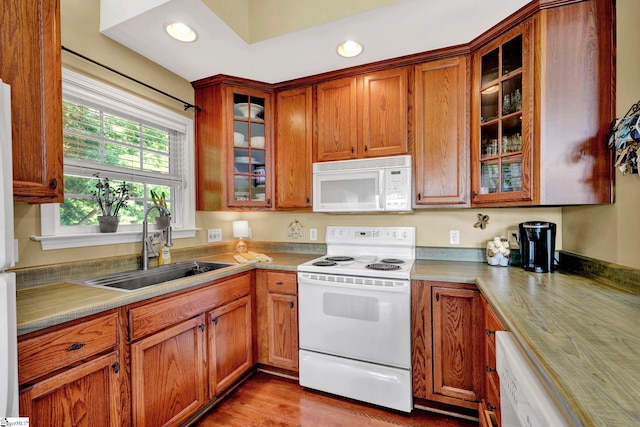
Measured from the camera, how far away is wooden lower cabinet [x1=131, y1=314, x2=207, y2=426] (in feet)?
4.66

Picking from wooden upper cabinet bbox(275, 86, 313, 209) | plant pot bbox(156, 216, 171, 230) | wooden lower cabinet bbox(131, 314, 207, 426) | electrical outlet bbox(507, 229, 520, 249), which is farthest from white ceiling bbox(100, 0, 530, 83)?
wooden lower cabinet bbox(131, 314, 207, 426)

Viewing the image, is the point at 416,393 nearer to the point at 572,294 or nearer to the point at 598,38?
the point at 572,294

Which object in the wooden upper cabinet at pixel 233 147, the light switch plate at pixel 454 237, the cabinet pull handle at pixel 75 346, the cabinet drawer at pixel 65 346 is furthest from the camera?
the wooden upper cabinet at pixel 233 147

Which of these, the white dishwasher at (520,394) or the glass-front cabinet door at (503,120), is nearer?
the white dishwasher at (520,394)

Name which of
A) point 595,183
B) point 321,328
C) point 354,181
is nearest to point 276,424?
point 321,328

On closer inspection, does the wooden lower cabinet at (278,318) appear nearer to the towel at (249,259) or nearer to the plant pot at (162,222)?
the towel at (249,259)

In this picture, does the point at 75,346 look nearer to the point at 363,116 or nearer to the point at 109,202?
the point at 109,202

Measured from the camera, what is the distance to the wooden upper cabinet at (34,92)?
110cm

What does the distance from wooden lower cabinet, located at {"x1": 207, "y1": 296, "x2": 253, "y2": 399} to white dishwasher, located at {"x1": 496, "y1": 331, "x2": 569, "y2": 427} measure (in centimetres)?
159

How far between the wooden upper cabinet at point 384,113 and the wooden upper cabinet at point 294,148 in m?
0.47

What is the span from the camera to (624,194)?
1.39 m

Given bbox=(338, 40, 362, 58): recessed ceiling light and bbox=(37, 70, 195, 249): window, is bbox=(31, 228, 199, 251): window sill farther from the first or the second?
bbox=(338, 40, 362, 58): recessed ceiling light

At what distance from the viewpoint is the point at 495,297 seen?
1.31 m

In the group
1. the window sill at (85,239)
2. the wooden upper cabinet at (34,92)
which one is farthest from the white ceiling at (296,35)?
the window sill at (85,239)
